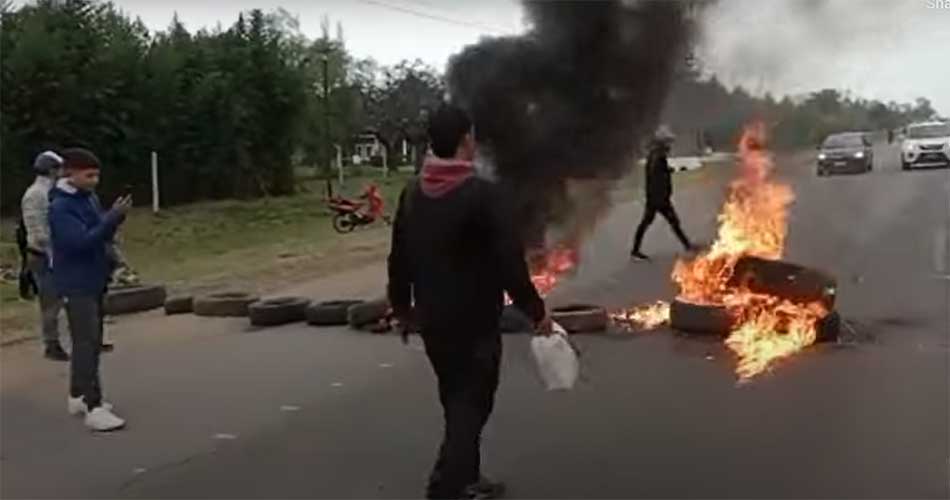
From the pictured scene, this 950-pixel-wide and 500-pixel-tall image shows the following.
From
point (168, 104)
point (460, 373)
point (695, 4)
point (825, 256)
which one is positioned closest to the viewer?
point (460, 373)

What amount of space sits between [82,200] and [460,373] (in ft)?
9.67

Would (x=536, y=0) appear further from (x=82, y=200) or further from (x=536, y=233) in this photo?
(x=82, y=200)

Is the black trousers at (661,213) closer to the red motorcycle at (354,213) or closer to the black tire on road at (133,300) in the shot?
the black tire on road at (133,300)

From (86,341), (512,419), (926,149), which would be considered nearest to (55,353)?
(86,341)

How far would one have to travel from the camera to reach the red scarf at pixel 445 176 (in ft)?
17.2

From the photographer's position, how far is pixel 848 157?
27.6 meters

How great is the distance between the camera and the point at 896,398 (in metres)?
7.35

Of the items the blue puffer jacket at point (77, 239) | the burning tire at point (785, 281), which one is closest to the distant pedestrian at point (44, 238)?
the blue puffer jacket at point (77, 239)

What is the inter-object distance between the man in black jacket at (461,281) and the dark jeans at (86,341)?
263 cm

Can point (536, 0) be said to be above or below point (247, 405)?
above

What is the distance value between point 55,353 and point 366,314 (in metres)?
2.56

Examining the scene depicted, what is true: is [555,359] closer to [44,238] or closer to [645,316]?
[645,316]

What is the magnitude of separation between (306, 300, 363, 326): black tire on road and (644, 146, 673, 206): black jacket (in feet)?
16.3

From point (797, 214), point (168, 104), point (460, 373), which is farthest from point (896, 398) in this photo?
point (168, 104)
